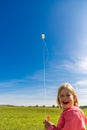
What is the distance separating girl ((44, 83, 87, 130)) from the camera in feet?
18.8

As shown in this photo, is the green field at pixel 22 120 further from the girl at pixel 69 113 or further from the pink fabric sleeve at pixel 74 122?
the pink fabric sleeve at pixel 74 122

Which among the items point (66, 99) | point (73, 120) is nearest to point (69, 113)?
point (73, 120)

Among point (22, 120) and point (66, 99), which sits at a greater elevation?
point (22, 120)

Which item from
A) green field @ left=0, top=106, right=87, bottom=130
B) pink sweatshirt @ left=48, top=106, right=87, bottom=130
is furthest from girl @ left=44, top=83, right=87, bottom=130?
green field @ left=0, top=106, right=87, bottom=130

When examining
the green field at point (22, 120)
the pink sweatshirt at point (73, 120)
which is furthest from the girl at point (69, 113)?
the green field at point (22, 120)

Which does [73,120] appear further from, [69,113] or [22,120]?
[22,120]

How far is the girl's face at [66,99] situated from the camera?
609 centimetres

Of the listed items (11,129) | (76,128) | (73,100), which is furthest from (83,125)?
(11,129)

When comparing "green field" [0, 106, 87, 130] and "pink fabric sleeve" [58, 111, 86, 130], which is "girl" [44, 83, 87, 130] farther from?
"green field" [0, 106, 87, 130]

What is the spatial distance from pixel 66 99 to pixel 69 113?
372mm

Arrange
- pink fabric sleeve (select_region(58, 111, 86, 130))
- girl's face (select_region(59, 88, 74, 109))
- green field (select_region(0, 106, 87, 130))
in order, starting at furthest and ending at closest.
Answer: green field (select_region(0, 106, 87, 130))
girl's face (select_region(59, 88, 74, 109))
pink fabric sleeve (select_region(58, 111, 86, 130))

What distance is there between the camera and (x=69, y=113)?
19.1 feet

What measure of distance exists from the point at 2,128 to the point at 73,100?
15.3 meters

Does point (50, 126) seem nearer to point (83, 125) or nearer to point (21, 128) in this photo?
point (83, 125)
